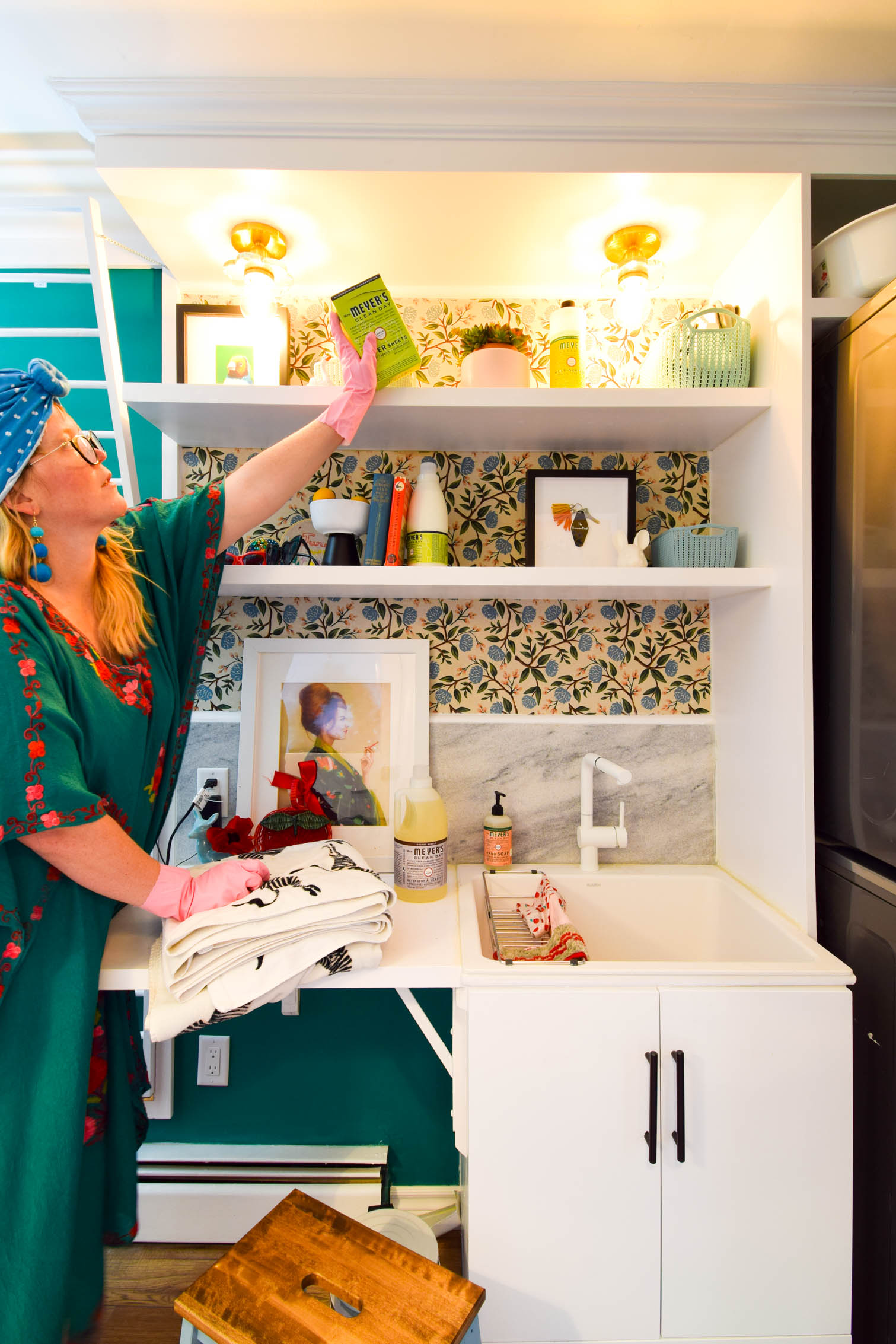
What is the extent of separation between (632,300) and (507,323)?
32cm

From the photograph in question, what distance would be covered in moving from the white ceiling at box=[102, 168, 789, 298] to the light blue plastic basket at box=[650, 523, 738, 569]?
2.10 ft

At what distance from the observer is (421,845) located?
144cm

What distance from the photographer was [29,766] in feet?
3.23

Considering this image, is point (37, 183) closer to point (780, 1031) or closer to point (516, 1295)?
point (780, 1031)

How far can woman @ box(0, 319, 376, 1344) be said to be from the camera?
3.35 ft

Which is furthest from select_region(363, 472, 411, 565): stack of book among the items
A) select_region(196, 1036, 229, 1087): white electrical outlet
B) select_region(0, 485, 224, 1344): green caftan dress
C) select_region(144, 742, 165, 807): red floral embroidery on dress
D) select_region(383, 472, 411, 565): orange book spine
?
select_region(196, 1036, 229, 1087): white electrical outlet

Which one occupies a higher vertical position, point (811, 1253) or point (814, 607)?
point (814, 607)

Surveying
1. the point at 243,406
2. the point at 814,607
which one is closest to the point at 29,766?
the point at 243,406

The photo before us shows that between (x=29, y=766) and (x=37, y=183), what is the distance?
1459 mm

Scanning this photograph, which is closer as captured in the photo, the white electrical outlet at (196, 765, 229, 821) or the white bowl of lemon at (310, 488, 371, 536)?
the white bowl of lemon at (310, 488, 371, 536)

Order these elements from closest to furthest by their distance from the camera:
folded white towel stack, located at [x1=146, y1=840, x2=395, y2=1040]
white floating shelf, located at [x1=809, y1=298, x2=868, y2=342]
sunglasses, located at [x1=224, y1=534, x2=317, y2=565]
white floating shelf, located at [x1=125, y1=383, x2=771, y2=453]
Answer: folded white towel stack, located at [x1=146, y1=840, x2=395, y2=1040] → white floating shelf, located at [x1=809, y1=298, x2=868, y2=342] → white floating shelf, located at [x1=125, y1=383, x2=771, y2=453] → sunglasses, located at [x1=224, y1=534, x2=317, y2=565]

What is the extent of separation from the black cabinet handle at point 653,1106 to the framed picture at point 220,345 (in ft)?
5.05

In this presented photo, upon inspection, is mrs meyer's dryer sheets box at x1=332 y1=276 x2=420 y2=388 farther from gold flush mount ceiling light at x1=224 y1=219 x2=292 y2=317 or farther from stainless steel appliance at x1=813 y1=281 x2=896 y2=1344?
stainless steel appliance at x1=813 y1=281 x2=896 y2=1344

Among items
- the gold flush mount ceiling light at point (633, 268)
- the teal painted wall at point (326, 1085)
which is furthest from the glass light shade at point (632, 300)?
the teal painted wall at point (326, 1085)
